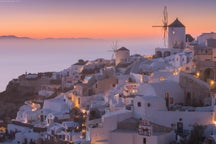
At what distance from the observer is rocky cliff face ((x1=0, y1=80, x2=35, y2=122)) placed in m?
27.1

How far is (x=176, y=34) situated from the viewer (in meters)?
25.7

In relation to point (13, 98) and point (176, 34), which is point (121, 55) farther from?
point (13, 98)

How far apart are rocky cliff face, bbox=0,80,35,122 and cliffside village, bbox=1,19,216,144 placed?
1.21 meters

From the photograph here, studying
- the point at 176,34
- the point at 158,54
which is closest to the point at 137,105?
the point at 158,54

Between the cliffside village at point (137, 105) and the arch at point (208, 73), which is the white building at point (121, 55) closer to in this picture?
the cliffside village at point (137, 105)

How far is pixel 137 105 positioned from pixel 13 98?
15.2 metres

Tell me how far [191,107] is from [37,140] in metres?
6.64

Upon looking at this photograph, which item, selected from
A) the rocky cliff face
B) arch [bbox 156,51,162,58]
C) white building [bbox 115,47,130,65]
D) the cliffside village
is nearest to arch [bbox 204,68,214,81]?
the cliffside village

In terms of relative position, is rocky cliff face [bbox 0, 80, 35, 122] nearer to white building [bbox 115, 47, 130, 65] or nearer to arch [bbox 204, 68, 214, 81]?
white building [bbox 115, 47, 130, 65]

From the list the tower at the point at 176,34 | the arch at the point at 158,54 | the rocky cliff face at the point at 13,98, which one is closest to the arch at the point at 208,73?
the arch at the point at 158,54

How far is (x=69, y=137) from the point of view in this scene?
18.2 metres

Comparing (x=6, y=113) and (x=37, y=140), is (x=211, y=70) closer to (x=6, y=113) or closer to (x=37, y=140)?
(x=37, y=140)

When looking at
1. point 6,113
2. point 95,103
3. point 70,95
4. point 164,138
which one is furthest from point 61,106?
point 164,138

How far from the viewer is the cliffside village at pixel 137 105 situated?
49.0 feet
